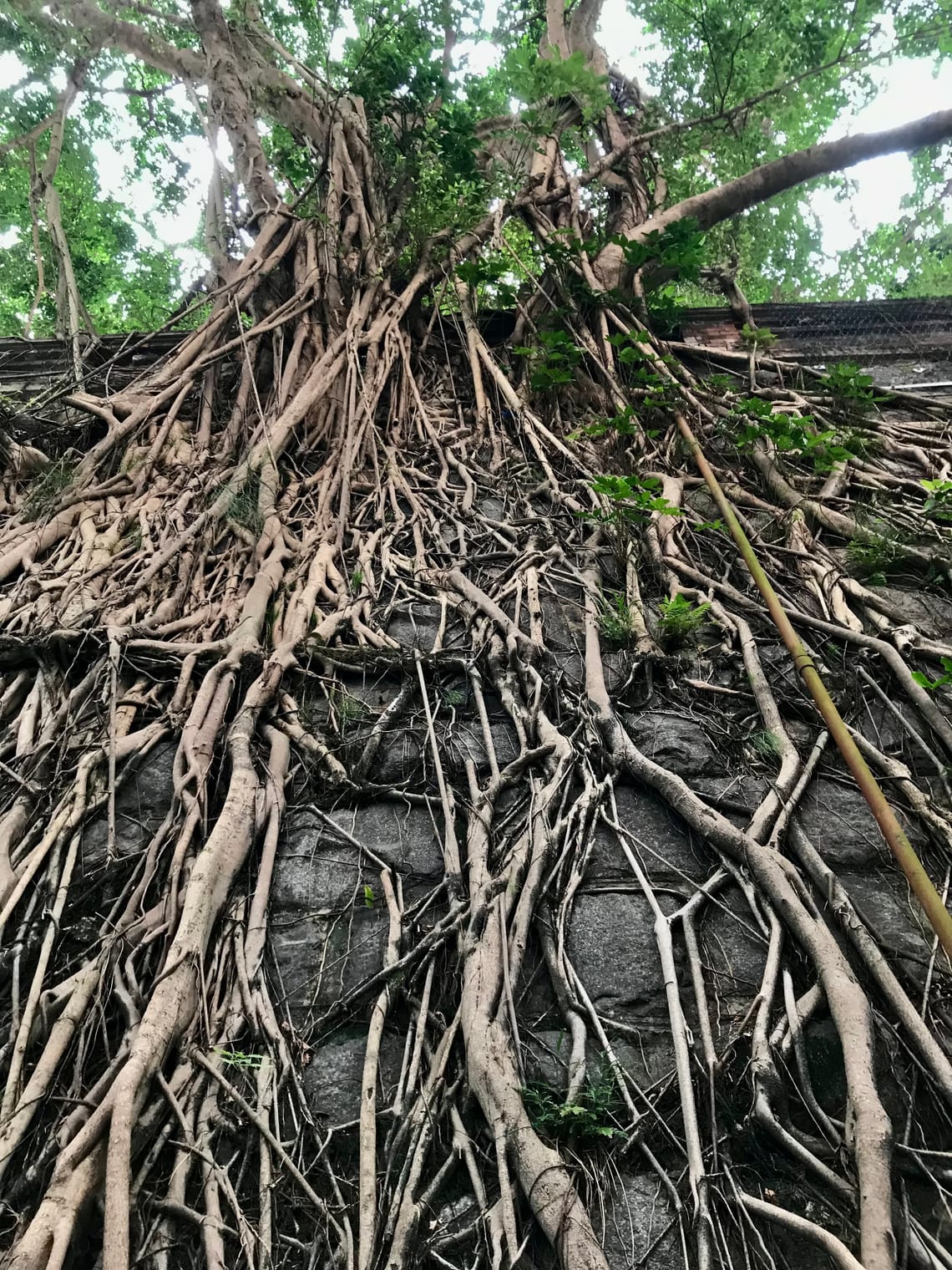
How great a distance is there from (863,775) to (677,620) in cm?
98

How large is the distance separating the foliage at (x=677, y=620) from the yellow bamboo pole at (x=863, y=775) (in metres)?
0.24

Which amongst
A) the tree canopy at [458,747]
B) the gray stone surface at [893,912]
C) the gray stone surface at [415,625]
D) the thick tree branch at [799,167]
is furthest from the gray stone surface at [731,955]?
the thick tree branch at [799,167]

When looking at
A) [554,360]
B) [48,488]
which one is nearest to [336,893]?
[48,488]

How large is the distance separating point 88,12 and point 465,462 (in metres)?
4.87

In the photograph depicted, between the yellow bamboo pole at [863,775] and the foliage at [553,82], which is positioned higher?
the foliage at [553,82]

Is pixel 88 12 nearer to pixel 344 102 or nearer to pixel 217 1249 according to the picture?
pixel 344 102

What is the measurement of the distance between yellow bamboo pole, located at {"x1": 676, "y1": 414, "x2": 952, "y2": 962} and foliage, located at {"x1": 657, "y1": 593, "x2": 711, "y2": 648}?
0.24 metres

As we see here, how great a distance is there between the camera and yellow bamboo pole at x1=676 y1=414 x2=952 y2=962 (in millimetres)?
1493

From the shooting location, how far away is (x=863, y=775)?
1821 mm

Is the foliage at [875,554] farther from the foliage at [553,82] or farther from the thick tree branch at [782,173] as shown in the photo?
the foliage at [553,82]

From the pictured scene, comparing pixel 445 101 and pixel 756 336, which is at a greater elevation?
pixel 445 101

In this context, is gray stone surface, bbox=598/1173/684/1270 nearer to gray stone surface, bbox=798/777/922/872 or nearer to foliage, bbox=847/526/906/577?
gray stone surface, bbox=798/777/922/872

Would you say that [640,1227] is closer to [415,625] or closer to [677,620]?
[677,620]

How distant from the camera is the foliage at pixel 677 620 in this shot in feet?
8.84
